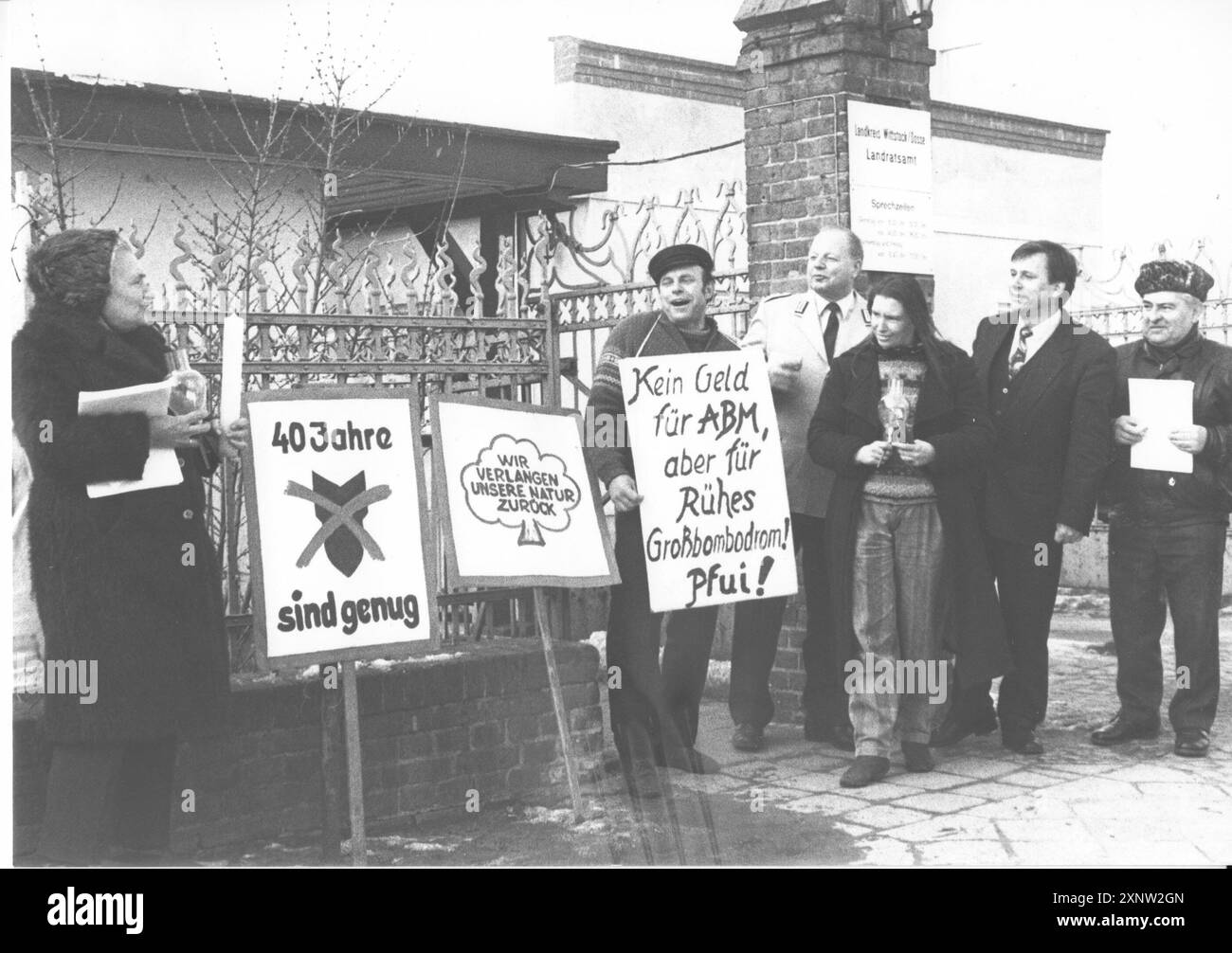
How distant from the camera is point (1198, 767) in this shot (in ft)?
20.4

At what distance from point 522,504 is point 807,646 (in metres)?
1.69

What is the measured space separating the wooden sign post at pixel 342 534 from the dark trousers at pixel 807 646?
176 centimetres

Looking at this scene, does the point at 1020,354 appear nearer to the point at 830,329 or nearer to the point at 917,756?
the point at 830,329

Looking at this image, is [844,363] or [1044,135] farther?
[1044,135]

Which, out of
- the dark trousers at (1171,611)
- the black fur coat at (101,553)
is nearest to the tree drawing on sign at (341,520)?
the black fur coat at (101,553)

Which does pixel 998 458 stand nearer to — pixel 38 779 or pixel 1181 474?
pixel 1181 474

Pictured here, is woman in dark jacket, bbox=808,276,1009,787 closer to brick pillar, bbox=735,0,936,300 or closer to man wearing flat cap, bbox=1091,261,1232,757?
man wearing flat cap, bbox=1091,261,1232,757

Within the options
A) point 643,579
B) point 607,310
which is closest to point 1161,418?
point 643,579

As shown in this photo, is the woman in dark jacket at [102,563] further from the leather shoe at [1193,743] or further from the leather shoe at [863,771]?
the leather shoe at [1193,743]

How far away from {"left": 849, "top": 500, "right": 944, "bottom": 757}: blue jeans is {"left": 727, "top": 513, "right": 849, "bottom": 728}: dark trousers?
512 millimetres

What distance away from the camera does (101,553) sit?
190 inches
